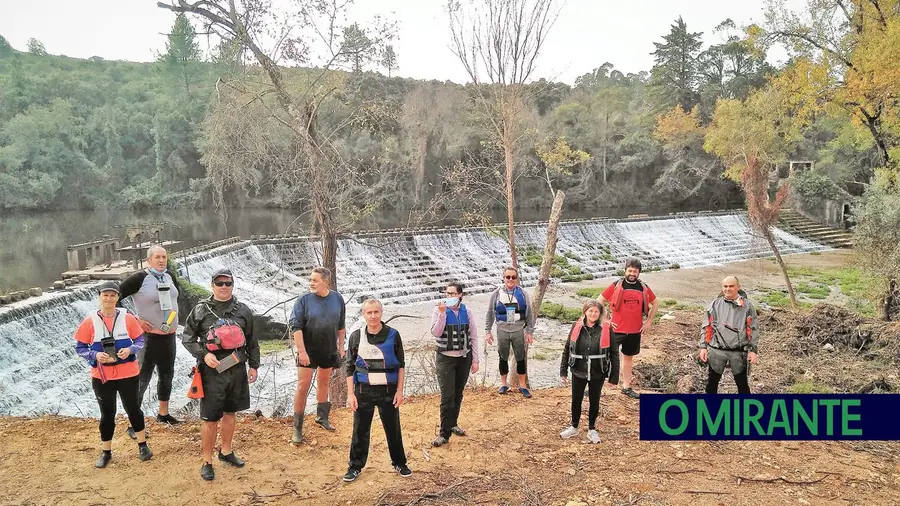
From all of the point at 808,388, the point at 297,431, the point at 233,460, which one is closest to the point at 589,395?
the point at 297,431

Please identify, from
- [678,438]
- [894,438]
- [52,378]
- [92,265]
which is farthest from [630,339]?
[92,265]

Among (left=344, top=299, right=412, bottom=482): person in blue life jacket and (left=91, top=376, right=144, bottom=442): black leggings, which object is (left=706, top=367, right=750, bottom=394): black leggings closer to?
(left=344, top=299, right=412, bottom=482): person in blue life jacket

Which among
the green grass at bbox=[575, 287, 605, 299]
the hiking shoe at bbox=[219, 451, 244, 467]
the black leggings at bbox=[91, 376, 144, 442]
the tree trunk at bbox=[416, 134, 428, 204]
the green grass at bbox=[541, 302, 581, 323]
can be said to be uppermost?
the tree trunk at bbox=[416, 134, 428, 204]

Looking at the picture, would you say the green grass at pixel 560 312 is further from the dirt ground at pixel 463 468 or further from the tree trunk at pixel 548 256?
the dirt ground at pixel 463 468

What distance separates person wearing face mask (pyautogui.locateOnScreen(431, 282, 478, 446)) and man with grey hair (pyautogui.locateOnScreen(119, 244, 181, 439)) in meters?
2.22

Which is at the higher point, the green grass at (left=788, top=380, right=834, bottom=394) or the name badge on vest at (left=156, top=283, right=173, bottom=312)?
the name badge on vest at (left=156, top=283, right=173, bottom=312)

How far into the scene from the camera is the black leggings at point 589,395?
455 cm

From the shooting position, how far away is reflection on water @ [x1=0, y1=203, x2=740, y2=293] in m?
20.1

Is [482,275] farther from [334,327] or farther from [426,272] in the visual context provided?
[334,327]

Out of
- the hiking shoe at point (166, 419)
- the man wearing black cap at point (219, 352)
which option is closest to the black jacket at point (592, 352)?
the man wearing black cap at point (219, 352)

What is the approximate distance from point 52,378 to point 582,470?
10.1 metres

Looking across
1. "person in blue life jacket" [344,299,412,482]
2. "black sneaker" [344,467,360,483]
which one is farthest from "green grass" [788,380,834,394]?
"black sneaker" [344,467,360,483]

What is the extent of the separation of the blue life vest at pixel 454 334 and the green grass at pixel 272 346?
28.5ft

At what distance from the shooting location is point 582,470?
419 cm
